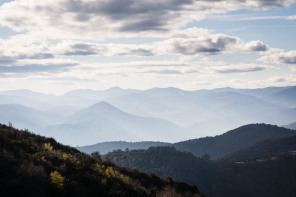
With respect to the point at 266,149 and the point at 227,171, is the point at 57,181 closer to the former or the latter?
the point at 227,171

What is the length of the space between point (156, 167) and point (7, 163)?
153987mm

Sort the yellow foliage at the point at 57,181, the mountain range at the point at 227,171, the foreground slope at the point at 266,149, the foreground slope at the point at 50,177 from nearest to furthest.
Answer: the foreground slope at the point at 50,177 → the yellow foliage at the point at 57,181 → the mountain range at the point at 227,171 → the foreground slope at the point at 266,149

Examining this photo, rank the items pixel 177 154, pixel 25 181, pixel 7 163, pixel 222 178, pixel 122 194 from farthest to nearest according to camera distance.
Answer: pixel 177 154, pixel 222 178, pixel 122 194, pixel 7 163, pixel 25 181

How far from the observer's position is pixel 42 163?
15016mm

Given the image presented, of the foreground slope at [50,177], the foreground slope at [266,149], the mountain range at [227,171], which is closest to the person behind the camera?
the foreground slope at [50,177]

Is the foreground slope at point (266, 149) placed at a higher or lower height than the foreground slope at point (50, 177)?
lower

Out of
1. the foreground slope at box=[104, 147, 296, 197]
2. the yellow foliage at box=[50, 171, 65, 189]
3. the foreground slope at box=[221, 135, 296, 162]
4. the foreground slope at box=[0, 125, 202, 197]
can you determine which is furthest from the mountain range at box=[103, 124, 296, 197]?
the yellow foliage at box=[50, 171, 65, 189]

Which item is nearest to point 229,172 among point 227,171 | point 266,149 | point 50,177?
point 227,171

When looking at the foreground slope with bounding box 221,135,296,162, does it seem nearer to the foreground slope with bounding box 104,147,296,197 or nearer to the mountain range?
the mountain range

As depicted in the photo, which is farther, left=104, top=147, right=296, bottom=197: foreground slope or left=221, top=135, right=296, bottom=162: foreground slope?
left=221, top=135, right=296, bottom=162: foreground slope

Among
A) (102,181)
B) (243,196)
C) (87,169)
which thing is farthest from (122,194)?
(243,196)

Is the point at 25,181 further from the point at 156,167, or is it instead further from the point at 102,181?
the point at 156,167

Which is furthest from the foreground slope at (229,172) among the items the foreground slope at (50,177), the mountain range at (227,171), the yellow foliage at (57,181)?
the yellow foliage at (57,181)

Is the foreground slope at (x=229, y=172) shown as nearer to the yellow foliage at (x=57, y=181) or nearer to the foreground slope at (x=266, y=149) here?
the foreground slope at (x=266, y=149)
